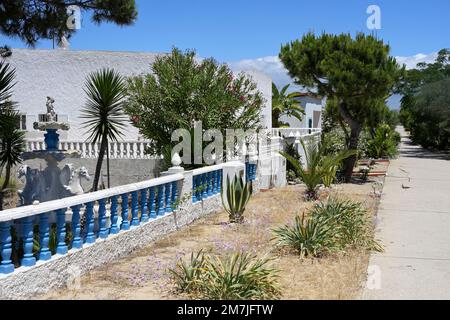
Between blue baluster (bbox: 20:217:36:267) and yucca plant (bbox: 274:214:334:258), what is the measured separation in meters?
3.34

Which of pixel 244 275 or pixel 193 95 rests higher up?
pixel 193 95

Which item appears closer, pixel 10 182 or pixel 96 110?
pixel 96 110

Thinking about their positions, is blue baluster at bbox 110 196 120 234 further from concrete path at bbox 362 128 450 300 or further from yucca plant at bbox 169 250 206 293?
concrete path at bbox 362 128 450 300

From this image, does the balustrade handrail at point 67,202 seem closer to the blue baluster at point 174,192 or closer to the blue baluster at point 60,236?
the blue baluster at point 60,236

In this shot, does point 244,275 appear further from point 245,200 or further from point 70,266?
point 245,200

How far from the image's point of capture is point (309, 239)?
22.7 feet

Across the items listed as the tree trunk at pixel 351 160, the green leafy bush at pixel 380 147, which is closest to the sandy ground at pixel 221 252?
the tree trunk at pixel 351 160

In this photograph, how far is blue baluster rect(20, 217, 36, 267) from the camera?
498 centimetres

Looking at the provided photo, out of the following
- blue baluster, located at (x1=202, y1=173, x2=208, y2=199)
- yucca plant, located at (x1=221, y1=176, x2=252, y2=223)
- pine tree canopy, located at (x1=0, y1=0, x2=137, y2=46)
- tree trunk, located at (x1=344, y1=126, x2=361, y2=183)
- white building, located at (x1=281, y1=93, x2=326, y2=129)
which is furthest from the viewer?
white building, located at (x1=281, y1=93, x2=326, y2=129)

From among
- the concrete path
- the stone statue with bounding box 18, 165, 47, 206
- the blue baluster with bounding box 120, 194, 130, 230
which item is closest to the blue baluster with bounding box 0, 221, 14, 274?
the blue baluster with bounding box 120, 194, 130, 230

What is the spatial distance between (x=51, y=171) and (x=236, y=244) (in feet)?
11.5

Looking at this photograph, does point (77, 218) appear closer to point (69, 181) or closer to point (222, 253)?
point (222, 253)

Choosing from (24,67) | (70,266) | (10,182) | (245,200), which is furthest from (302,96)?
(70,266)
